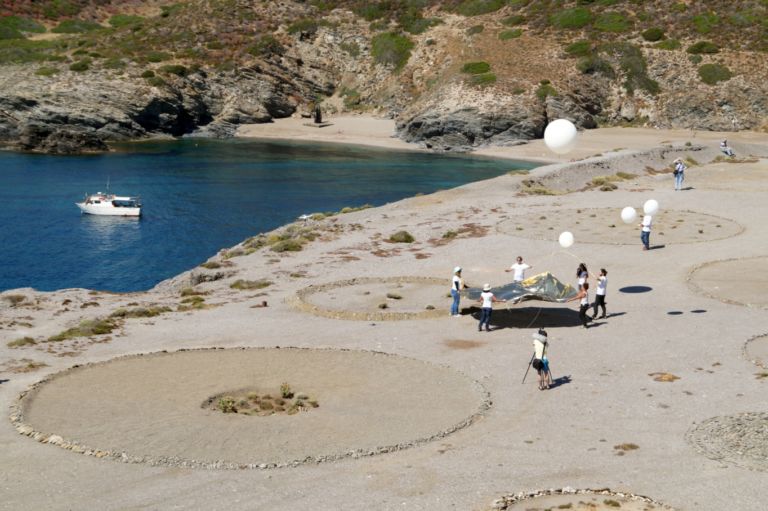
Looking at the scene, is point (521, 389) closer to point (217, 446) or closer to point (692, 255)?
point (217, 446)

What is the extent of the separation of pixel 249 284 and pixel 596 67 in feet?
286

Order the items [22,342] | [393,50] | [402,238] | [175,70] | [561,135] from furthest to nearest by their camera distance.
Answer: [393,50]
[175,70]
[402,238]
[22,342]
[561,135]

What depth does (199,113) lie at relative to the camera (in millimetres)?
137375

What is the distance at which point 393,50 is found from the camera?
142625 mm

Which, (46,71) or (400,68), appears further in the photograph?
(400,68)

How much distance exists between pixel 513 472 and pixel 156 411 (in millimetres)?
10222

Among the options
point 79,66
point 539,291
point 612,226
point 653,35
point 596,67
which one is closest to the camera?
point 539,291

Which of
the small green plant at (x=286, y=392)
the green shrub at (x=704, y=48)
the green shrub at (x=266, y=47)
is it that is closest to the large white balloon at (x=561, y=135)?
the small green plant at (x=286, y=392)

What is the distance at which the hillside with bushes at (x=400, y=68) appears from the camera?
11750 centimetres

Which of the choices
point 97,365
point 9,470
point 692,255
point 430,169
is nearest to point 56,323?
point 97,365

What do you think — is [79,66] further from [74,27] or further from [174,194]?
[174,194]

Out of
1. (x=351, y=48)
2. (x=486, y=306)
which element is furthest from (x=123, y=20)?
(x=486, y=306)

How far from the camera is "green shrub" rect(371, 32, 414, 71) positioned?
5571 inches

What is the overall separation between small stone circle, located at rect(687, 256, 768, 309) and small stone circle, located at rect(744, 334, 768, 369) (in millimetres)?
4663
